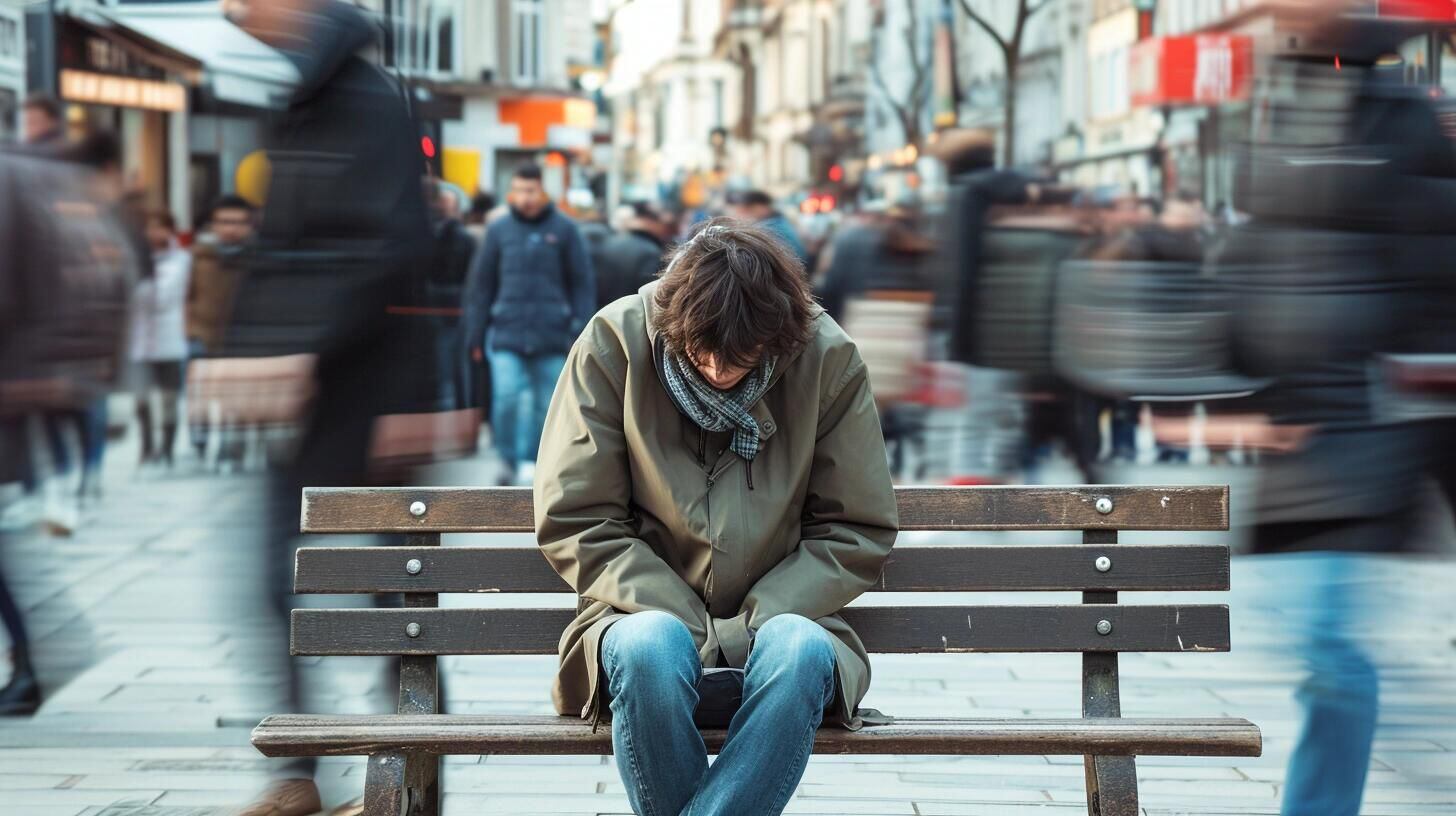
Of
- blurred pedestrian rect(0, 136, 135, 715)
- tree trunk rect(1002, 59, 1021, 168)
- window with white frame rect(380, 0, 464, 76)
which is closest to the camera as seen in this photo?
blurred pedestrian rect(0, 136, 135, 715)

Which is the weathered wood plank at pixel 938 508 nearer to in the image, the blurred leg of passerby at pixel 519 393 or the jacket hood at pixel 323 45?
the jacket hood at pixel 323 45

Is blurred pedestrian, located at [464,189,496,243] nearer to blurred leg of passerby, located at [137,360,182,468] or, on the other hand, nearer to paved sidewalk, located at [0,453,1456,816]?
blurred leg of passerby, located at [137,360,182,468]

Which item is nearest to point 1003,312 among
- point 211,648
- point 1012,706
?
point 1012,706

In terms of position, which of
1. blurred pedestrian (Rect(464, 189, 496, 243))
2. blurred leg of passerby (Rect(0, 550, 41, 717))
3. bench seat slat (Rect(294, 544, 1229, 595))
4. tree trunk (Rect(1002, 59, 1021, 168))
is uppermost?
tree trunk (Rect(1002, 59, 1021, 168))

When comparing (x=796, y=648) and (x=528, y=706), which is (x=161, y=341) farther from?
(x=796, y=648)

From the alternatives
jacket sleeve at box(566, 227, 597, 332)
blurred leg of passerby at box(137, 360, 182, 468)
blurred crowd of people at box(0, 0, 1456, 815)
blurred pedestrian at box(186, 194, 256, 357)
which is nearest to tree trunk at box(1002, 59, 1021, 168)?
jacket sleeve at box(566, 227, 597, 332)

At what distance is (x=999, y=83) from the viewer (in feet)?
147

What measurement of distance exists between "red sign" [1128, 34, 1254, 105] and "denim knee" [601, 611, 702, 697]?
21.0 metres

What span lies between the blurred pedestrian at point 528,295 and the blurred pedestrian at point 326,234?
6579mm

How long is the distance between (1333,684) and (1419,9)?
140cm

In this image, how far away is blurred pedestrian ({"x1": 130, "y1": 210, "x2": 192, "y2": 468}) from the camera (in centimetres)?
1367

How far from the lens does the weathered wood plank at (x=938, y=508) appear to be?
13.2 ft

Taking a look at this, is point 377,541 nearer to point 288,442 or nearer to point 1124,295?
point 288,442

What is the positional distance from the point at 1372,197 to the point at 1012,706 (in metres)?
2.56
